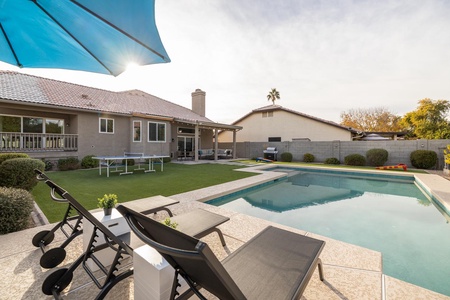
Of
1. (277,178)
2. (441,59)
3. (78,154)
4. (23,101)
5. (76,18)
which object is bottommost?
(277,178)

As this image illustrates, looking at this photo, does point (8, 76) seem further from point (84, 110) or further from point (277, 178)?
point (277, 178)

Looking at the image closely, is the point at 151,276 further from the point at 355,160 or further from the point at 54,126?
the point at 355,160

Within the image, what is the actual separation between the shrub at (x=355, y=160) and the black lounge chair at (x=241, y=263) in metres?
16.5

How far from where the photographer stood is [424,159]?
46.0ft

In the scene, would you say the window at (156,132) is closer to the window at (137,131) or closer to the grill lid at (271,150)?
the window at (137,131)

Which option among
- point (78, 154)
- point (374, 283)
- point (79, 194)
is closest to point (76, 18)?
point (374, 283)

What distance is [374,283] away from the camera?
2400 millimetres

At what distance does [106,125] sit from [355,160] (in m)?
18.7

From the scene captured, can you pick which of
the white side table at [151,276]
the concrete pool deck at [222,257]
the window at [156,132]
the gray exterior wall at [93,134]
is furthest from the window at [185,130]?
the white side table at [151,276]

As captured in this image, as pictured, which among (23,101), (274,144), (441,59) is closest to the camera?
(441,59)

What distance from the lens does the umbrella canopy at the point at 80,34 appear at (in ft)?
7.14

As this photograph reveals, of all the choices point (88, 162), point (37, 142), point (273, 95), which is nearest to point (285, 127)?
point (273, 95)

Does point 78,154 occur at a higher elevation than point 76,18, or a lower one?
lower

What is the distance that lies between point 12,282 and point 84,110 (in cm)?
1246
